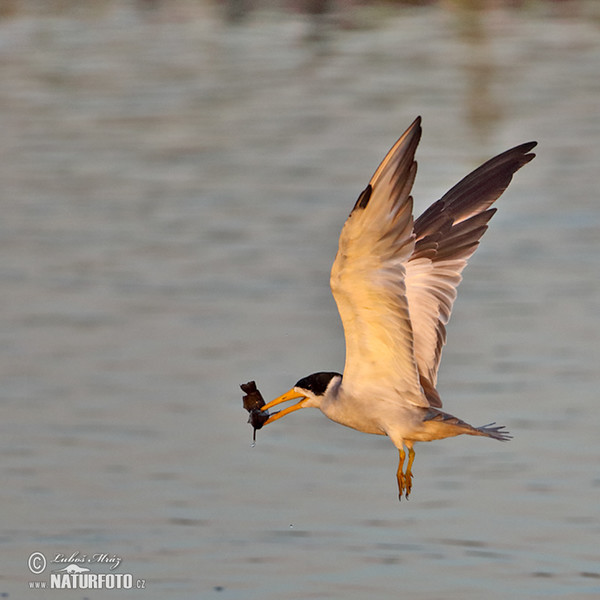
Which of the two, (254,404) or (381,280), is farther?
(254,404)

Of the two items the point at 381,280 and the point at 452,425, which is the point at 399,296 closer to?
the point at 381,280

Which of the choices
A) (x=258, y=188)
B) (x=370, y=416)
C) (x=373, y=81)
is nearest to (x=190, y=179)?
(x=258, y=188)

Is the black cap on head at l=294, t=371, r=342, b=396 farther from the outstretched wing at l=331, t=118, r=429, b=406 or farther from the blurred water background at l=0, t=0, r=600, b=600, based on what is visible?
the blurred water background at l=0, t=0, r=600, b=600

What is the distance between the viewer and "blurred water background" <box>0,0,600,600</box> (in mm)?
11516

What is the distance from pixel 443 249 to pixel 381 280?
1653 millimetres

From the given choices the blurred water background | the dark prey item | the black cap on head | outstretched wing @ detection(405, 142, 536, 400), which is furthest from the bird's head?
the blurred water background

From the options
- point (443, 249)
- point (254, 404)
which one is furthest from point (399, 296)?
point (254, 404)

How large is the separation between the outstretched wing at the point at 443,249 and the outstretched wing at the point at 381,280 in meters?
0.92

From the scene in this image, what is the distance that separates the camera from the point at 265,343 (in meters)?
15.2

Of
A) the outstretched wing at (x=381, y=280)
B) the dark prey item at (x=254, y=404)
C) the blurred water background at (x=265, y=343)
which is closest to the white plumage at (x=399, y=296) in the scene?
the outstretched wing at (x=381, y=280)

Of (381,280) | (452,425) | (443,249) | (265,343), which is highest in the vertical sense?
(381,280)

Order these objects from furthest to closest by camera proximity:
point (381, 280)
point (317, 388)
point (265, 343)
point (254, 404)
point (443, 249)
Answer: point (265, 343), point (443, 249), point (254, 404), point (317, 388), point (381, 280)

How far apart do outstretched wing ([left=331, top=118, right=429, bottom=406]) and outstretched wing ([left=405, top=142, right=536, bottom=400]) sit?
92 cm

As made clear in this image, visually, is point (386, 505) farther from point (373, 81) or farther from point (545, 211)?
point (373, 81)
